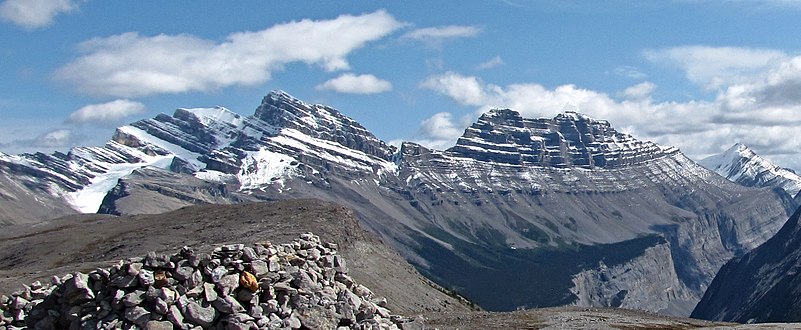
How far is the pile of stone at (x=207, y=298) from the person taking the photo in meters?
48.9

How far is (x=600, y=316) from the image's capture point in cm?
10162

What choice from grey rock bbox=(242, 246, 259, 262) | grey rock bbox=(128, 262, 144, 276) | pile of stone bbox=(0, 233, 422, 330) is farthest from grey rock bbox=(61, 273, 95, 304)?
grey rock bbox=(242, 246, 259, 262)

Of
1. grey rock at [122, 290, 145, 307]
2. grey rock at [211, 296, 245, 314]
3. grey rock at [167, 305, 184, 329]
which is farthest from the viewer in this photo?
grey rock at [122, 290, 145, 307]

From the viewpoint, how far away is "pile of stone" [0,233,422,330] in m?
48.9

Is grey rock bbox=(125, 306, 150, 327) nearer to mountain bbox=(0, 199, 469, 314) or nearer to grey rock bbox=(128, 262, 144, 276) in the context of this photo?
grey rock bbox=(128, 262, 144, 276)

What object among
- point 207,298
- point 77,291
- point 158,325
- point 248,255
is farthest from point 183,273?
point 77,291

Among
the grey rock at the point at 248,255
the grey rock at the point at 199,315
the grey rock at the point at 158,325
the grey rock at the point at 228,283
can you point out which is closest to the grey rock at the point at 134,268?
the grey rock at the point at 158,325

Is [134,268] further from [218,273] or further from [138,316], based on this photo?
[218,273]

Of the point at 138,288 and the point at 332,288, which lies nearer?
the point at 138,288

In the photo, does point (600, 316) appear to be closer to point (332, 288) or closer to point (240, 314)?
point (332, 288)

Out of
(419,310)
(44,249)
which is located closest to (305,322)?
(419,310)

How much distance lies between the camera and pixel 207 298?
162 ft

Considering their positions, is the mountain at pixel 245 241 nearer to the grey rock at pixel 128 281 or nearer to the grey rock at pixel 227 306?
the grey rock at pixel 128 281

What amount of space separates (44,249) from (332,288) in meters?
127
